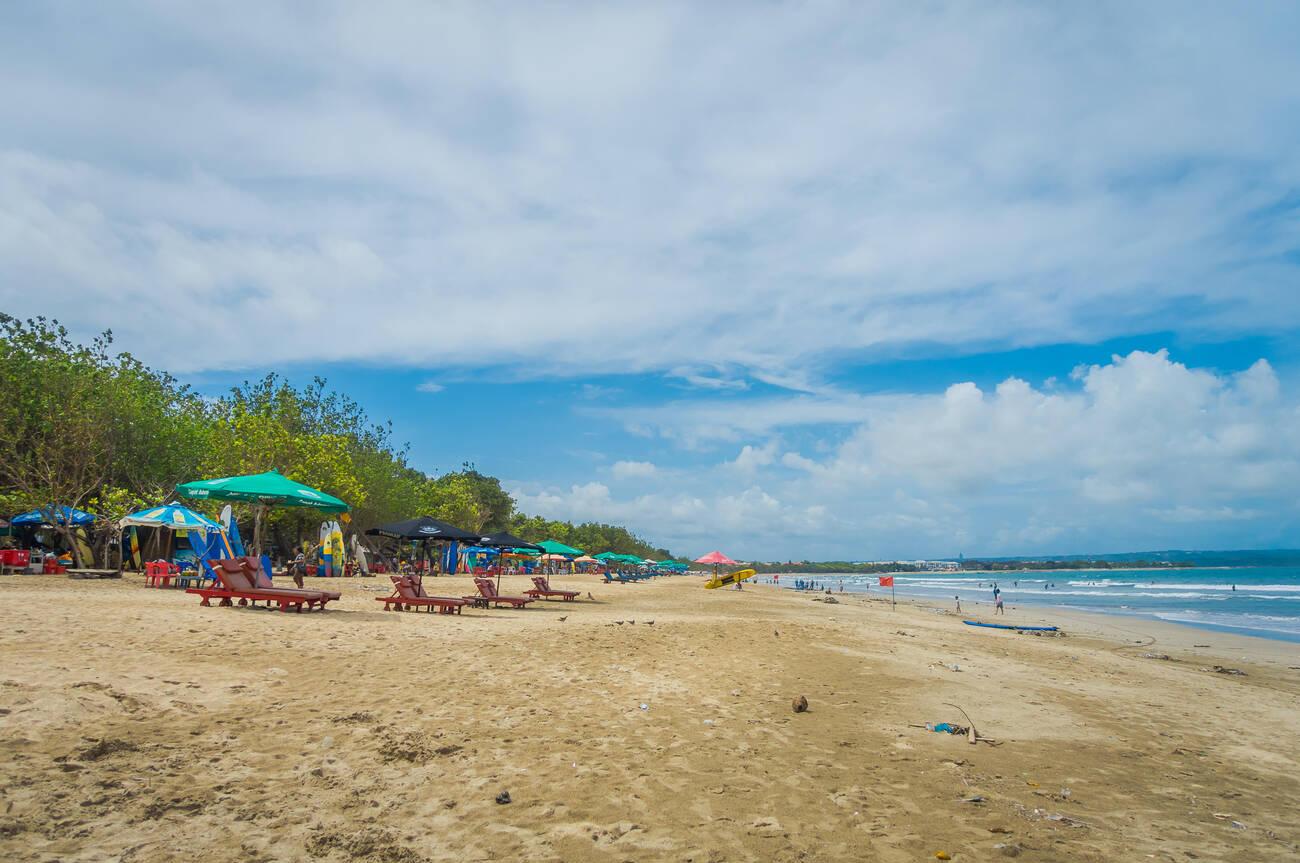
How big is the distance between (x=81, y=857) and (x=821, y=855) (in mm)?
3955

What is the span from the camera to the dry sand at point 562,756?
4.08 m

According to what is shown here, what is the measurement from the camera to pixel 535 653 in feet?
33.7

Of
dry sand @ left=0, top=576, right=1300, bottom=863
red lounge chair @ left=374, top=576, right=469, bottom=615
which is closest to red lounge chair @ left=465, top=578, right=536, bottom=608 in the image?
red lounge chair @ left=374, top=576, right=469, bottom=615

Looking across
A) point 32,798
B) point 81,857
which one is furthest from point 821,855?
point 32,798

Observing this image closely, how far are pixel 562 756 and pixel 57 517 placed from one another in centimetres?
2458

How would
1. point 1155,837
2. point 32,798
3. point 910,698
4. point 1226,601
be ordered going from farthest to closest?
point 1226,601
point 910,698
point 1155,837
point 32,798

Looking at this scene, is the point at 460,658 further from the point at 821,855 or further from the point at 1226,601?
the point at 1226,601

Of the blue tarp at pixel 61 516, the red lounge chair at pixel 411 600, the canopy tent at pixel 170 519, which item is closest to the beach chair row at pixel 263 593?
the red lounge chair at pixel 411 600

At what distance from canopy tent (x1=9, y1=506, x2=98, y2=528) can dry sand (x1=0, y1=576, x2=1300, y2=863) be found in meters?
14.7

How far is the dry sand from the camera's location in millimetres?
4078

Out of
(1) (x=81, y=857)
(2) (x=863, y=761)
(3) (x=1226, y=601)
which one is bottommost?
(3) (x=1226, y=601)

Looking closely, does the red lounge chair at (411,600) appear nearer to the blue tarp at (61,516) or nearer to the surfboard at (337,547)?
the surfboard at (337,547)

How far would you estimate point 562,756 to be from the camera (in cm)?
562

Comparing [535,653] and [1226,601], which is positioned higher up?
[535,653]
